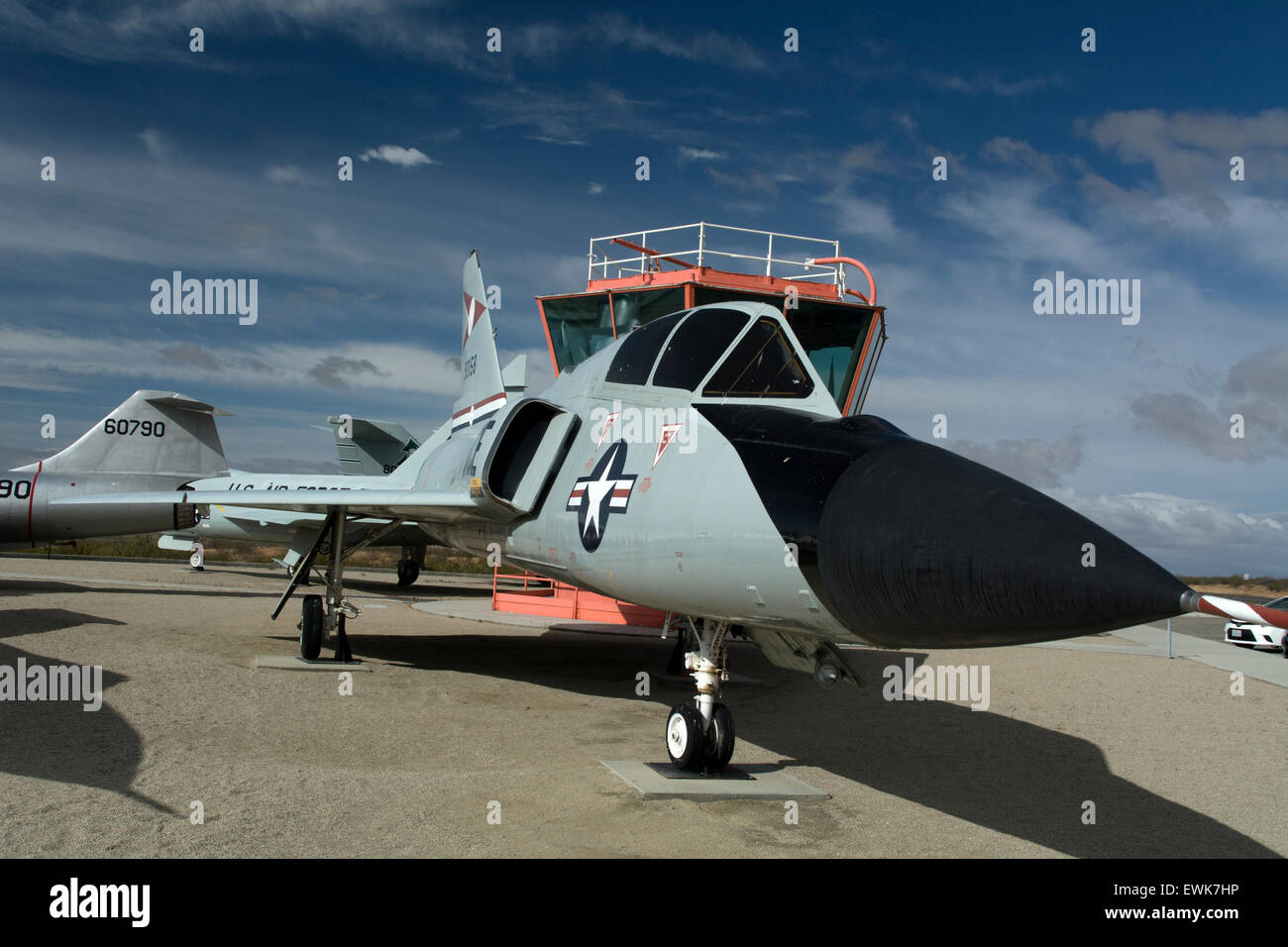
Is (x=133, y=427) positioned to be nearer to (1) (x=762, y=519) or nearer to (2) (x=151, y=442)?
(2) (x=151, y=442)

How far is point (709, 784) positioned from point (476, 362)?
27.9 feet

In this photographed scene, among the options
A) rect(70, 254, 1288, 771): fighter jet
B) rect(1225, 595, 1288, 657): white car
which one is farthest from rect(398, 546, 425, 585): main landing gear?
rect(1225, 595, 1288, 657): white car

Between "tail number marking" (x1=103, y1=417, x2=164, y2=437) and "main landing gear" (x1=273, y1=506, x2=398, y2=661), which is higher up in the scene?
"tail number marking" (x1=103, y1=417, x2=164, y2=437)

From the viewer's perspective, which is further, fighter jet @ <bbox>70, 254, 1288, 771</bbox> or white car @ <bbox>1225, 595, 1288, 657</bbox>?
white car @ <bbox>1225, 595, 1288, 657</bbox>

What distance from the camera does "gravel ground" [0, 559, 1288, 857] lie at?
5.24 metres

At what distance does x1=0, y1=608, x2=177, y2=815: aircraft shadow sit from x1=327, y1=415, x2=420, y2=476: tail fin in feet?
79.3

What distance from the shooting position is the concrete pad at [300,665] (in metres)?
11.2

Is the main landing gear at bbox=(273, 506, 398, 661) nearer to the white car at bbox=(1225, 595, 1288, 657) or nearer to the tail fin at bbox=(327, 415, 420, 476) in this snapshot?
the white car at bbox=(1225, 595, 1288, 657)

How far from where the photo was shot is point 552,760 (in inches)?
285

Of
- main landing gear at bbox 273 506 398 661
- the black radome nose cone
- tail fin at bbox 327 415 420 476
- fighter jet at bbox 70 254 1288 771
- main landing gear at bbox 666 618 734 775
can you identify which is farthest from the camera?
tail fin at bbox 327 415 420 476

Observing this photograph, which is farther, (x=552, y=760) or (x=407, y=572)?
(x=407, y=572)

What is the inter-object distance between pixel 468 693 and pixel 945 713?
18.2 ft

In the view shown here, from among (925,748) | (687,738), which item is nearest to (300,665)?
(687,738)
